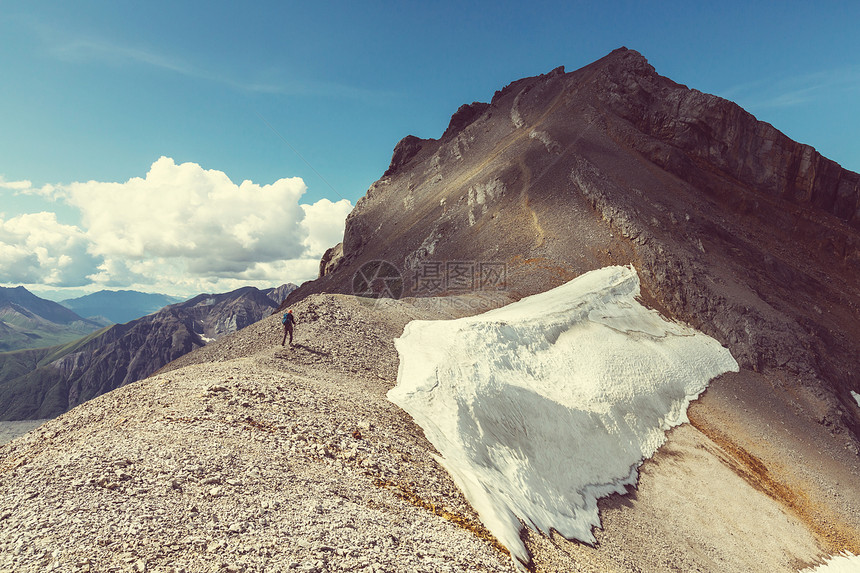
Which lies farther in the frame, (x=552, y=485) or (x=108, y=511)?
(x=552, y=485)

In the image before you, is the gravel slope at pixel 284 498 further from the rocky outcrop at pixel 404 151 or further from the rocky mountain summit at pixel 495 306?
the rocky outcrop at pixel 404 151

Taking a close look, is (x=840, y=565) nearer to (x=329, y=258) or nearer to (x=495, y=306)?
(x=495, y=306)

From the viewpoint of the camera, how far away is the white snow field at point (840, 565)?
18.8 meters

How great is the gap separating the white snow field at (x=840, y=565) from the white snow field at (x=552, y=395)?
786cm

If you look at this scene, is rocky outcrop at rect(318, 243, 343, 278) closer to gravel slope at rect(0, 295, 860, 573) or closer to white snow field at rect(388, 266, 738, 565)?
white snow field at rect(388, 266, 738, 565)

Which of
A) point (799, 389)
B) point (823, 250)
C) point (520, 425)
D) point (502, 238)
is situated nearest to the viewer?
point (520, 425)

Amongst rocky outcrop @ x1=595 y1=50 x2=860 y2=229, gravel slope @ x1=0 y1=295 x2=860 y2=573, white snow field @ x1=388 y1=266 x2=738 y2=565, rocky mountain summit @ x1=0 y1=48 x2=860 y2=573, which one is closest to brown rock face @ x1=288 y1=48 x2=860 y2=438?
rocky outcrop @ x1=595 y1=50 x2=860 y2=229

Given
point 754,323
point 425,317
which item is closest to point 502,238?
point 425,317

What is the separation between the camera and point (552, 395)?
71.7 feet

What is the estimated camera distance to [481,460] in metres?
14.5

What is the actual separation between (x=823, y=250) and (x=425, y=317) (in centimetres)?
5845

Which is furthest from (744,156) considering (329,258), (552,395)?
(329,258)

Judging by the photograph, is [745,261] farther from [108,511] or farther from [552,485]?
[108,511]

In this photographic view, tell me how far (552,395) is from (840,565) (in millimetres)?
15603
